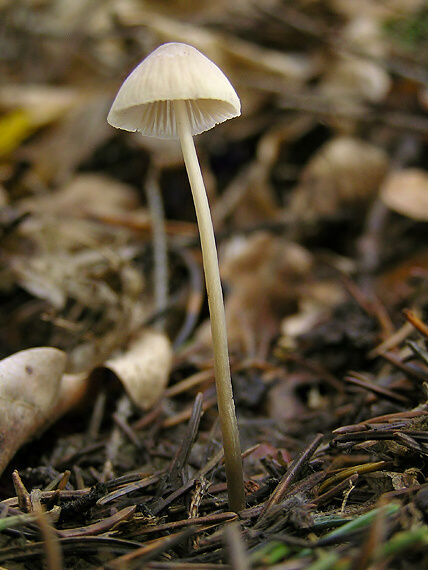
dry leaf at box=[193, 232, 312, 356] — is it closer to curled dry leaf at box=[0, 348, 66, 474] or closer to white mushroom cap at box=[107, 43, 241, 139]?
curled dry leaf at box=[0, 348, 66, 474]

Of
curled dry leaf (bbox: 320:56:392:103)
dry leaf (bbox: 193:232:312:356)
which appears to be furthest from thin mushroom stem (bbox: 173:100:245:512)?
curled dry leaf (bbox: 320:56:392:103)

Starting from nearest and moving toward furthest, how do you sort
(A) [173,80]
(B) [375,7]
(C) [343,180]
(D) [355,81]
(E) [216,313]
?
(A) [173,80], (E) [216,313], (C) [343,180], (D) [355,81], (B) [375,7]

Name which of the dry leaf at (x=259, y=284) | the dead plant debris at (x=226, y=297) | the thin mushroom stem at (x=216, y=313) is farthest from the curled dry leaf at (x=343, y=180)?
the thin mushroom stem at (x=216, y=313)

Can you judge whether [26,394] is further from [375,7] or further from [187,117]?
[375,7]

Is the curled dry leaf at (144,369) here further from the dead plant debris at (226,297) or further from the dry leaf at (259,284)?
the dry leaf at (259,284)

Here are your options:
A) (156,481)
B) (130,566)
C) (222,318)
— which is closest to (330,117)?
(222,318)

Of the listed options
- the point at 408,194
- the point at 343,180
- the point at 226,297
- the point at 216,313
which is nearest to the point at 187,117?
the point at 216,313
